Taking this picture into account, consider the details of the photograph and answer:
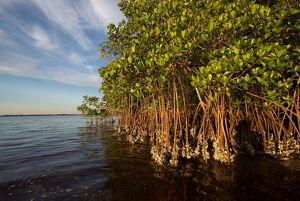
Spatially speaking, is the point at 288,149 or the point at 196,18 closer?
the point at 196,18

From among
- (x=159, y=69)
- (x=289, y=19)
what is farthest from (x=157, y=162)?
(x=289, y=19)

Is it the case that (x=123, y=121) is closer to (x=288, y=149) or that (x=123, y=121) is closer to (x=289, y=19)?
(x=288, y=149)

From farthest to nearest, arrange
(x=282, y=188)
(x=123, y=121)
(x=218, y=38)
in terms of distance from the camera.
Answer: (x=123, y=121) < (x=218, y=38) < (x=282, y=188)

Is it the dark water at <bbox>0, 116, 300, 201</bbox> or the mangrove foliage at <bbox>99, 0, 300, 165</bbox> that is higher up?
the mangrove foliage at <bbox>99, 0, 300, 165</bbox>

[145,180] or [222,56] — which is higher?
[222,56]

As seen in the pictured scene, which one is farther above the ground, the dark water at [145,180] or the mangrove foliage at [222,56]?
the mangrove foliage at [222,56]

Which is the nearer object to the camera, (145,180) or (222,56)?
(222,56)

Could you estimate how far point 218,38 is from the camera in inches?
259

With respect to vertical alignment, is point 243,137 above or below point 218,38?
below

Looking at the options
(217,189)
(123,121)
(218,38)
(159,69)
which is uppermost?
(218,38)

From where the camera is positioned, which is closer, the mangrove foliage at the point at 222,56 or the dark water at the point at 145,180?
the dark water at the point at 145,180

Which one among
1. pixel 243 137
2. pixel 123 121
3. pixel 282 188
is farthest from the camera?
pixel 123 121

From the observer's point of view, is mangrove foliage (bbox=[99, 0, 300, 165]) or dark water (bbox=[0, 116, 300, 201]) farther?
mangrove foliage (bbox=[99, 0, 300, 165])

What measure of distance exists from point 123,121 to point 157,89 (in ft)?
33.7
